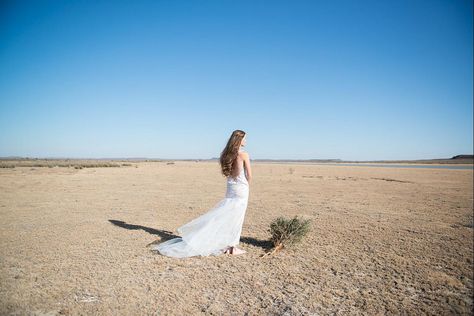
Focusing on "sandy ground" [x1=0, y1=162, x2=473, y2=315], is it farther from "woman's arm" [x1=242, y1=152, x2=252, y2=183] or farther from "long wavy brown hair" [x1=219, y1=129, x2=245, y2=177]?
"long wavy brown hair" [x1=219, y1=129, x2=245, y2=177]

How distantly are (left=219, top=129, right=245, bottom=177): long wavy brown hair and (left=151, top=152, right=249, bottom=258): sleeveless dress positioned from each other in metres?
0.24

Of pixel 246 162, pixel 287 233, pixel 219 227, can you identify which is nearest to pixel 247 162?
pixel 246 162

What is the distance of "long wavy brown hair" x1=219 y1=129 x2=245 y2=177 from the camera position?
5754 mm

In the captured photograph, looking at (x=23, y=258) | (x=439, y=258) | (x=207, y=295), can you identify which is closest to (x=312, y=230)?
(x=439, y=258)

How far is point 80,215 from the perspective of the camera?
945 cm

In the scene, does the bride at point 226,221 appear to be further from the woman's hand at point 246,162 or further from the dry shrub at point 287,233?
the dry shrub at point 287,233

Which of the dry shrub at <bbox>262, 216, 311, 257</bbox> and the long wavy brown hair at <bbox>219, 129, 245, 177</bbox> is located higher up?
the long wavy brown hair at <bbox>219, 129, 245, 177</bbox>

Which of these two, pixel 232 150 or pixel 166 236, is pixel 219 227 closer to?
pixel 232 150

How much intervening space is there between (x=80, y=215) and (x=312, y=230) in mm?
7178

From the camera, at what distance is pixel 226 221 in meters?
5.97

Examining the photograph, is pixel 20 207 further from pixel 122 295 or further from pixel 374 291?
pixel 374 291

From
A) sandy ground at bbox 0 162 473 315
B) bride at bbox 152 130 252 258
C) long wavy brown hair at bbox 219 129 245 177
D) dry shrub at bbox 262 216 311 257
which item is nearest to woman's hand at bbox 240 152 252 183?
bride at bbox 152 130 252 258

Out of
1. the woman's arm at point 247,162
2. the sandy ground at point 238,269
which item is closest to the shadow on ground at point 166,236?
the sandy ground at point 238,269

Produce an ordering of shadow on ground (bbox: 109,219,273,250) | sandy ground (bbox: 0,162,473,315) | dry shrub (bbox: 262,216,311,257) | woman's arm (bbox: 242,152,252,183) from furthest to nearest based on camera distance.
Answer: shadow on ground (bbox: 109,219,273,250)
dry shrub (bbox: 262,216,311,257)
woman's arm (bbox: 242,152,252,183)
sandy ground (bbox: 0,162,473,315)
